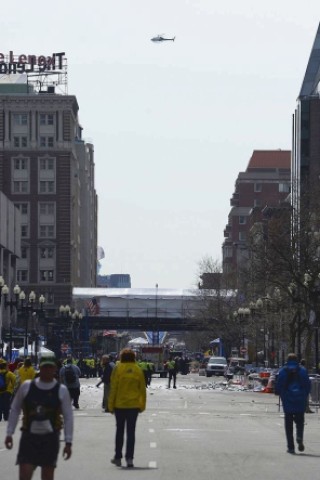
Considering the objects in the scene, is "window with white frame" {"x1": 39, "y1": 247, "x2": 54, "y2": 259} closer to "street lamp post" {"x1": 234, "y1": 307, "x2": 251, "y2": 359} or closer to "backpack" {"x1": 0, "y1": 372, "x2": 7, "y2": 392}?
"street lamp post" {"x1": 234, "y1": 307, "x2": 251, "y2": 359}

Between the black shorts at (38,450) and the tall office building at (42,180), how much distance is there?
16063 cm

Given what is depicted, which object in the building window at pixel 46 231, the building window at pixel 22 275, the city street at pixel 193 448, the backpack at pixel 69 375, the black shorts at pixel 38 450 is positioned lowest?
the city street at pixel 193 448

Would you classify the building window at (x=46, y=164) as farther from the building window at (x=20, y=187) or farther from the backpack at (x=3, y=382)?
the backpack at (x=3, y=382)

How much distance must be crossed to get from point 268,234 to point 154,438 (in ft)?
159

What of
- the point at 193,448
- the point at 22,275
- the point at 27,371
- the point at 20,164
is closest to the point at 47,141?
the point at 20,164

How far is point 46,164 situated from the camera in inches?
7047

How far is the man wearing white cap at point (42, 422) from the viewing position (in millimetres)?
15062

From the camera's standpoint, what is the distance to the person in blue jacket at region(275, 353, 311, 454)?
2494cm

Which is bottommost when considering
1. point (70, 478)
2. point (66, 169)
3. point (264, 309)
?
point (70, 478)

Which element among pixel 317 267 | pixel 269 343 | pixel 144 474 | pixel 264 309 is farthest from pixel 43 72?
pixel 144 474

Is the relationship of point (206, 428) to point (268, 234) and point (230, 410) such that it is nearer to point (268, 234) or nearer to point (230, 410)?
point (230, 410)

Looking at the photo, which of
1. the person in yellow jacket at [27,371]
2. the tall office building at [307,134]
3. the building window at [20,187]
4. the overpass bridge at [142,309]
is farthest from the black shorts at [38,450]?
the building window at [20,187]

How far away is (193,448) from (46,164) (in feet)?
506

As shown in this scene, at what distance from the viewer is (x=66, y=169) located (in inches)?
7023
